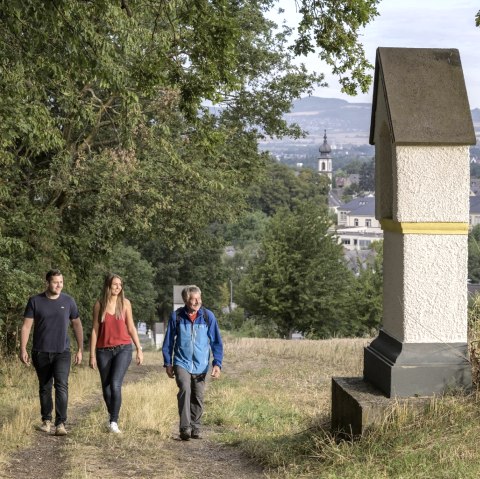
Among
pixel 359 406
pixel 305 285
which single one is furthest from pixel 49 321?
pixel 305 285

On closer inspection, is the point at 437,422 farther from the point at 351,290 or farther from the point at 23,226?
the point at 351,290

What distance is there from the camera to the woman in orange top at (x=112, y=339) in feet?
30.6

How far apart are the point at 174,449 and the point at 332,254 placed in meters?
51.3

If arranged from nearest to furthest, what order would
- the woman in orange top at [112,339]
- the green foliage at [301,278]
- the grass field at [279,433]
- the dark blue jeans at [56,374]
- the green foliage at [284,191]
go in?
the grass field at [279,433]
the woman in orange top at [112,339]
the dark blue jeans at [56,374]
the green foliage at [301,278]
the green foliage at [284,191]

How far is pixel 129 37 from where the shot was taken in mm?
11477

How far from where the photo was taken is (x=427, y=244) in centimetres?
776

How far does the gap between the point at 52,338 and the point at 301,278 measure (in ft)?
158

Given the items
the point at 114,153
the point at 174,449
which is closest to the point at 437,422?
the point at 174,449

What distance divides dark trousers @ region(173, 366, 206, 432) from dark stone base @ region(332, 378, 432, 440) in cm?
171

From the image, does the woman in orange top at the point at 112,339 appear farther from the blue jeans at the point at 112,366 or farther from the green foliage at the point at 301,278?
the green foliage at the point at 301,278

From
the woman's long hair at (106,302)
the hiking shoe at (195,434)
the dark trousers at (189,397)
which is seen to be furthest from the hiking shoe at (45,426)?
the hiking shoe at (195,434)

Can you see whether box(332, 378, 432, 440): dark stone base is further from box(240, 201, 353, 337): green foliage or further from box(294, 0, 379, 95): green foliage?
box(240, 201, 353, 337): green foliage

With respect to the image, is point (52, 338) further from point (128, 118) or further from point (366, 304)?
point (366, 304)

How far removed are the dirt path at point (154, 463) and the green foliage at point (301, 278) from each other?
47.4m
